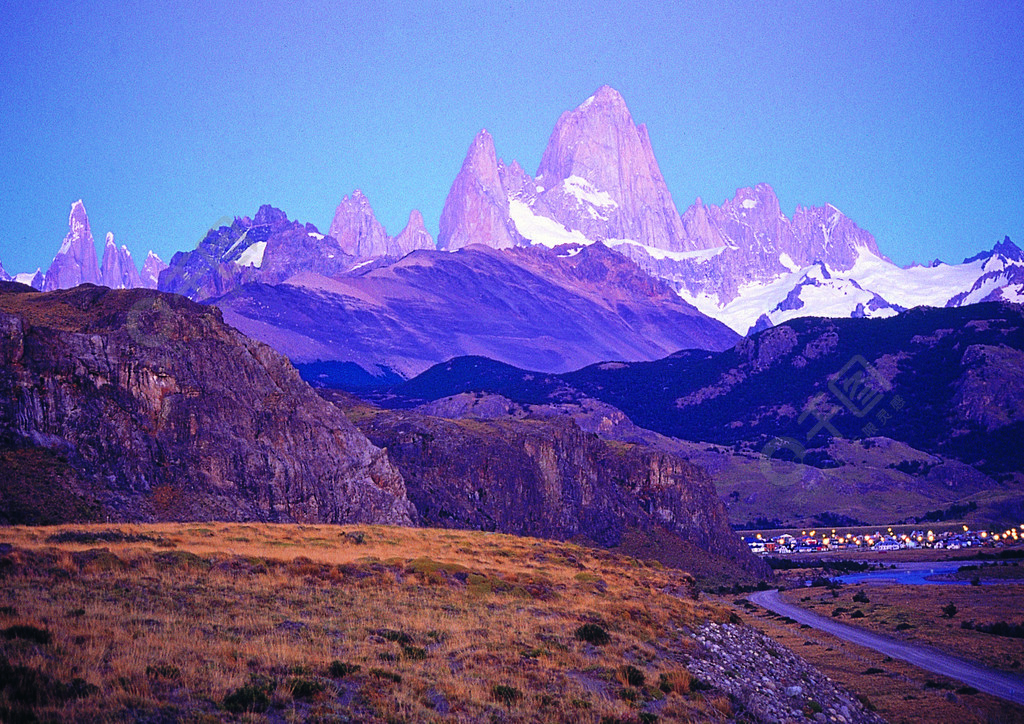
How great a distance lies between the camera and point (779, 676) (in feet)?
124

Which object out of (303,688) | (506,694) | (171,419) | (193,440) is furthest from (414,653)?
(171,419)

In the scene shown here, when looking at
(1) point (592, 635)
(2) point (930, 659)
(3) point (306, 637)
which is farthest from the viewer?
(2) point (930, 659)

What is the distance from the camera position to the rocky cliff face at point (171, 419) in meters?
60.5

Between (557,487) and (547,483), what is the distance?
1692mm

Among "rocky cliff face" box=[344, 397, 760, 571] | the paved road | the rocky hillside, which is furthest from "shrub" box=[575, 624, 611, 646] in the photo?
"rocky cliff face" box=[344, 397, 760, 571]

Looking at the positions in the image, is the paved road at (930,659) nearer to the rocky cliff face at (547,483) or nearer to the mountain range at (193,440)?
the rocky cliff face at (547,483)

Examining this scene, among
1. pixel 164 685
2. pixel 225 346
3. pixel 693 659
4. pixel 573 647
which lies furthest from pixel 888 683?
pixel 225 346

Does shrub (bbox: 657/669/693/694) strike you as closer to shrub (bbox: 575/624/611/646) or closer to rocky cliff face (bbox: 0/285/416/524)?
shrub (bbox: 575/624/611/646)

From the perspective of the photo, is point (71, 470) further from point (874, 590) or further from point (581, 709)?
point (874, 590)

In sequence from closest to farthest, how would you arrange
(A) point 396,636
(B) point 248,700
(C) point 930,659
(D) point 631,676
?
1. (B) point 248,700
2. (A) point 396,636
3. (D) point 631,676
4. (C) point 930,659

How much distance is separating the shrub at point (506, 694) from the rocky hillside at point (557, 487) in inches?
2738

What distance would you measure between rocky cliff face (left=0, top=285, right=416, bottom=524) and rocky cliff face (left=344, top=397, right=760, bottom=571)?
16.5m

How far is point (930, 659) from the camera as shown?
6072cm

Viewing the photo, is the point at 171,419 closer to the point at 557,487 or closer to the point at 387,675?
the point at 387,675
